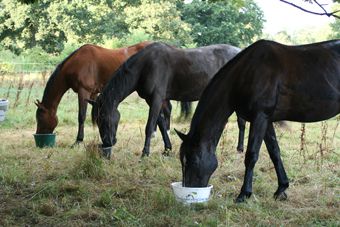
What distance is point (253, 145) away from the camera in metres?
4.50

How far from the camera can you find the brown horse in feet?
26.5

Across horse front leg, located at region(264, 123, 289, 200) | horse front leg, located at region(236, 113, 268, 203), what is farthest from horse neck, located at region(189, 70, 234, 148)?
horse front leg, located at region(264, 123, 289, 200)

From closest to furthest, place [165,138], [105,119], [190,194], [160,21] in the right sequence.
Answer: [190,194], [105,119], [165,138], [160,21]

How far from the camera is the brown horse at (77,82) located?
806cm

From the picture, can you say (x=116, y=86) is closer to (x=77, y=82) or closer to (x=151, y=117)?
(x=151, y=117)

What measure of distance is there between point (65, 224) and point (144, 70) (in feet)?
11.4

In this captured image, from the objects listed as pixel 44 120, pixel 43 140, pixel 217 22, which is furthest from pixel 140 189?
pixel 217 22

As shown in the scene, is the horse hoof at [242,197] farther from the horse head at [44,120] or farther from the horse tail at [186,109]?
the horse tail at [186,109]

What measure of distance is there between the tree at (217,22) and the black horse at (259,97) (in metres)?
23.8

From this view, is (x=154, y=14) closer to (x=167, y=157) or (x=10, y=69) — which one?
(x=10, y=69)

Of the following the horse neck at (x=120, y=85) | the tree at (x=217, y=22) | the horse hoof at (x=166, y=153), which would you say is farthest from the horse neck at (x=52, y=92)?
the tree at (x=217, y=22)

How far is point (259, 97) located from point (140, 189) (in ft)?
4.96

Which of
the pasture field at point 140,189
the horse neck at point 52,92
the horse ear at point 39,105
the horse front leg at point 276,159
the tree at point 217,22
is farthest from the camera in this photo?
the tree at point 217,22

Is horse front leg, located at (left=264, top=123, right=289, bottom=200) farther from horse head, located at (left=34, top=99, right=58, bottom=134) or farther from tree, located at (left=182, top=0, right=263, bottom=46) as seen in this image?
tree, located at (left=182, top=0, right=263, bottom=46)
